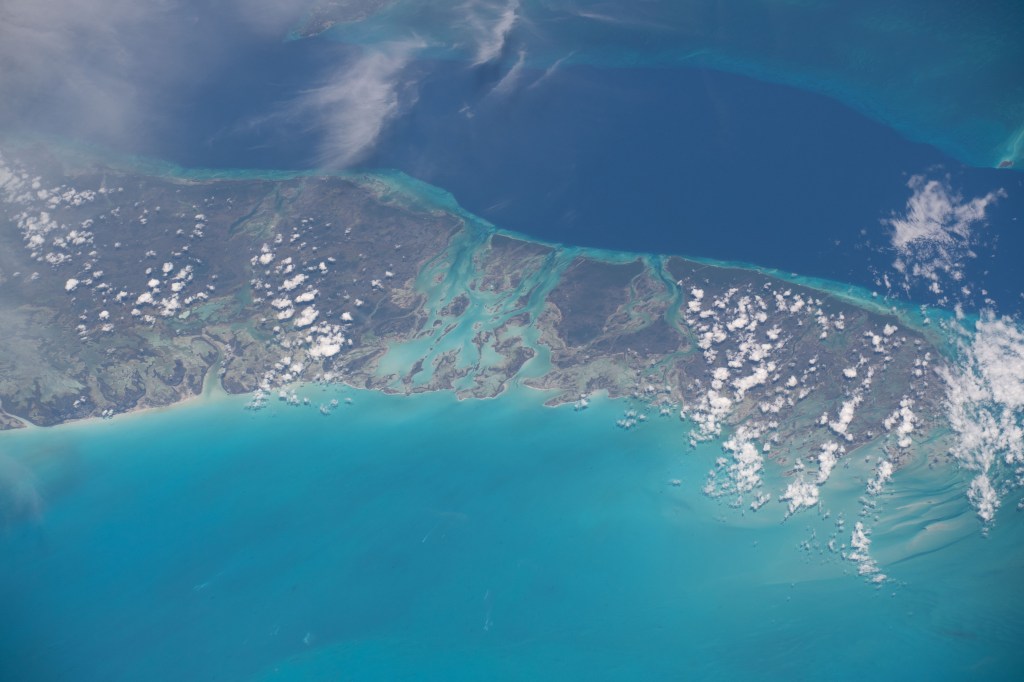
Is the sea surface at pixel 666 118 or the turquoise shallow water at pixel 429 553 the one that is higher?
the sea surface at pixel 666 118

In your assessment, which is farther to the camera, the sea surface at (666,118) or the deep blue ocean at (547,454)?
the sea surface at (666,118)

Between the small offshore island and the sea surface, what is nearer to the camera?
the small offshore island

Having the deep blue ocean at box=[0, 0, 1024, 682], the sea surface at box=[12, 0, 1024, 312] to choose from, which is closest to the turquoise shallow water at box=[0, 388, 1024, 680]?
the deep blue ocean at box=[0, 0, 1024, 682]

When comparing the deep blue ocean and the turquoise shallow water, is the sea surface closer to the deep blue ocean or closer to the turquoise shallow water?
the deep blue ocean

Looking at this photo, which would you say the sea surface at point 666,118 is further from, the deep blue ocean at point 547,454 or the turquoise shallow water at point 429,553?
the turquoise shallow water at point 429,553

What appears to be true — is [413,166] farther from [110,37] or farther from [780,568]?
[780,568]

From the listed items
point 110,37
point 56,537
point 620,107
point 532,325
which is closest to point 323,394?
point 532,325

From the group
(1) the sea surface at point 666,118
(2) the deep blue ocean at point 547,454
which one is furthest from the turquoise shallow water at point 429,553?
(1) the sea surface at point 666,118
